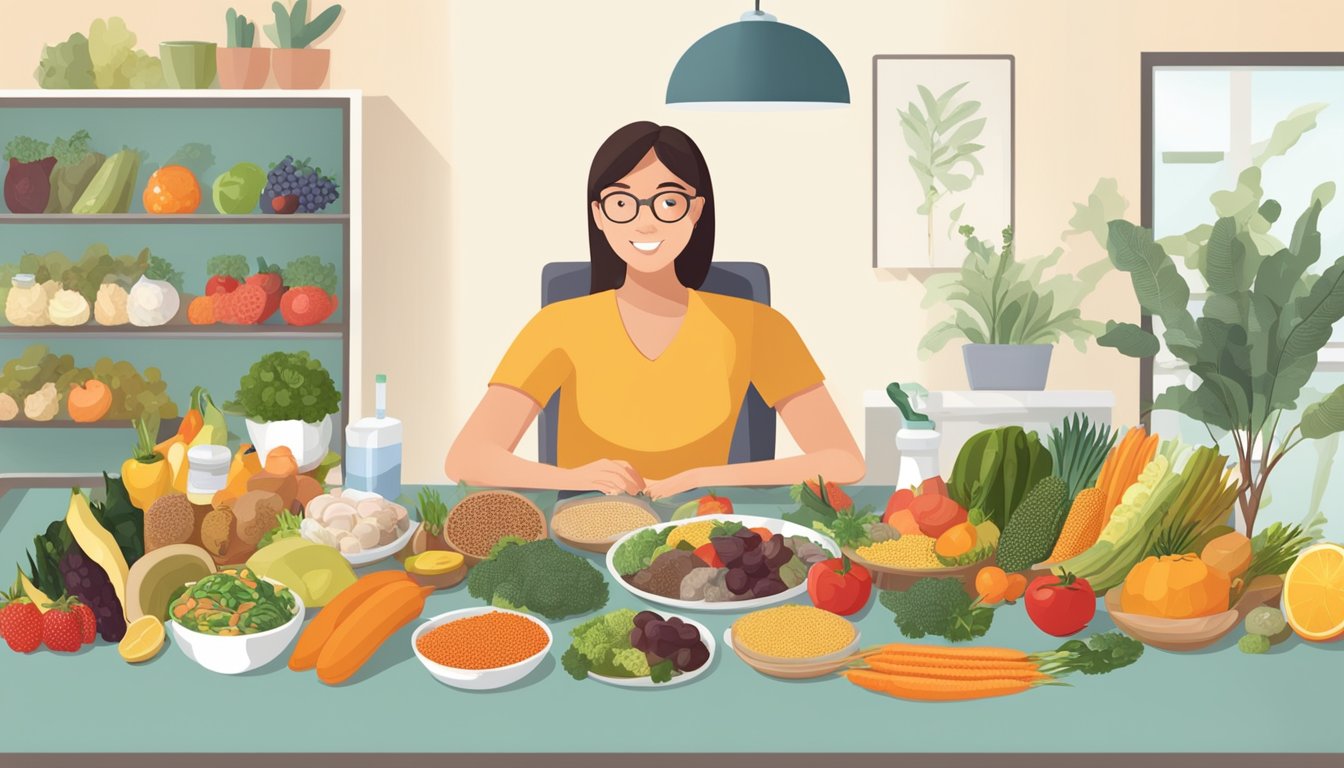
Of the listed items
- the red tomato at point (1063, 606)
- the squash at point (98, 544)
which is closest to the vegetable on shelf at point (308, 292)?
the squash at point (98, 544)

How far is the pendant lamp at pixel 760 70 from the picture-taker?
2875mm

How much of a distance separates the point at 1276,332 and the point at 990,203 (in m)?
2.81

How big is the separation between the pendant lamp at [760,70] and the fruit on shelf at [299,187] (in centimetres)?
204

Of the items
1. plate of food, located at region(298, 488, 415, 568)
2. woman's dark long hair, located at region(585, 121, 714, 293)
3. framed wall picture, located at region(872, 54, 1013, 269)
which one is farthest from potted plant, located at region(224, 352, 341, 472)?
framed wall picture, located at region(872, 54, 1013, 269)

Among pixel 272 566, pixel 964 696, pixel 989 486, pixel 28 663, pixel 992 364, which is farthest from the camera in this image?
pixel 992 364

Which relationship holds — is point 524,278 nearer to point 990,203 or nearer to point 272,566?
point 990,203

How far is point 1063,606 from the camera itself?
5.86 feet

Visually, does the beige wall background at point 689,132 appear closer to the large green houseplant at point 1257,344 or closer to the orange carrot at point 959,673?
the large green houseplant at point 1257,344

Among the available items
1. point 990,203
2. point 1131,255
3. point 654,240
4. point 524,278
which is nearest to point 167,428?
point 524,278

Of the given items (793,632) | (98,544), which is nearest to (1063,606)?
(793,632)

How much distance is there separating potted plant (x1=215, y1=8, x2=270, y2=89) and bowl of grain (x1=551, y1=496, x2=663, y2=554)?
2825 mm

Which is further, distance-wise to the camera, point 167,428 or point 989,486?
point 167,428

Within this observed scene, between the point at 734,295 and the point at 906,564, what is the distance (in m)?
1.37

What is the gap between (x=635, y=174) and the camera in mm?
2799
